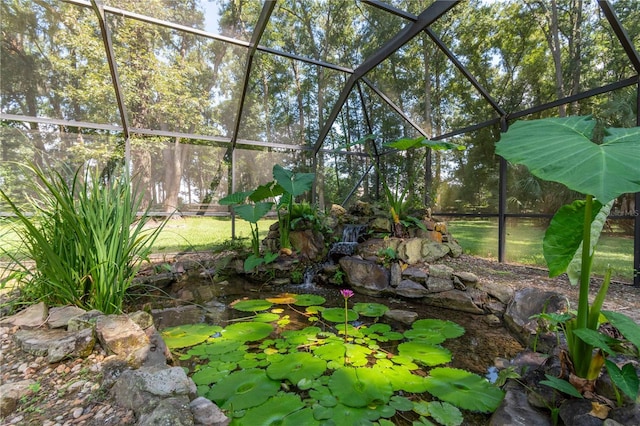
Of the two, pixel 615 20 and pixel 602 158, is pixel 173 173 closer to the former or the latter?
pixel 602 158

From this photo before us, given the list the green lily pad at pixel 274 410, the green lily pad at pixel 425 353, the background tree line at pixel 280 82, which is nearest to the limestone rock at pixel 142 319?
the green lily pad at pixel 274 410

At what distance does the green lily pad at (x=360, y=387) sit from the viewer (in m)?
1.24

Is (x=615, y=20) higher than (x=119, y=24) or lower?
lower

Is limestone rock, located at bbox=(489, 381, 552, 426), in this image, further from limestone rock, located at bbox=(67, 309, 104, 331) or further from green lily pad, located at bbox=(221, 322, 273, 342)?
limestone rock, located at bbox=(67, 309, 104, 331)

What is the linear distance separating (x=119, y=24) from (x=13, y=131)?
2103mm

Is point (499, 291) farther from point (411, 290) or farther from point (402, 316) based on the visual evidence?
point (402, 316)

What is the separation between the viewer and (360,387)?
4.32ft

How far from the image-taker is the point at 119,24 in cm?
363

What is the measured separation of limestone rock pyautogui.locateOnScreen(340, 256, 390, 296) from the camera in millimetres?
3311

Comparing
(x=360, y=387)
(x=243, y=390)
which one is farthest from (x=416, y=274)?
(x=243, y=390)

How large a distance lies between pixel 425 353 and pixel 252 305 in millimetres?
1677

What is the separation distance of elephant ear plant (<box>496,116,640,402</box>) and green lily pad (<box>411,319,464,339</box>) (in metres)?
0.89

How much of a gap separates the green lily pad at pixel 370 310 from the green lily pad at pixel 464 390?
947 mm

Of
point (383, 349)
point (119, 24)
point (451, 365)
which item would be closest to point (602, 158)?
point (451, 365)
